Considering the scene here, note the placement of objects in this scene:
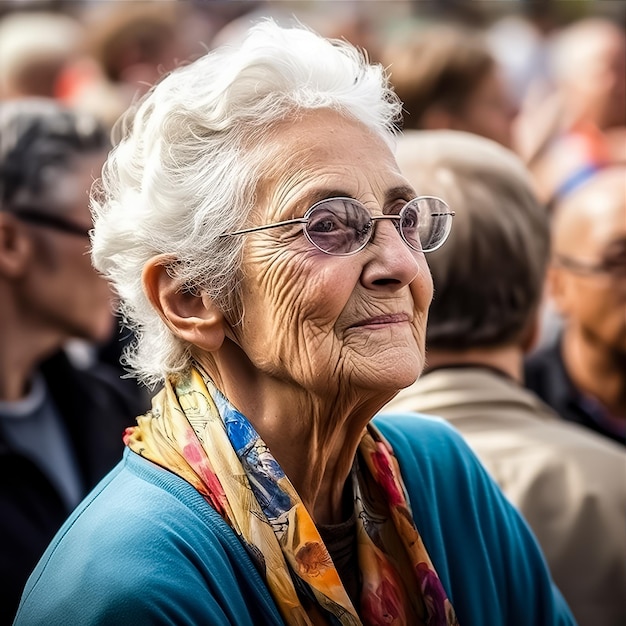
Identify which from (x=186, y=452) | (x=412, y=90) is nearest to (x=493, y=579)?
(x=186, y=452)

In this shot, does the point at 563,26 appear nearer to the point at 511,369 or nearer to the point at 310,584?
the point at 511,369

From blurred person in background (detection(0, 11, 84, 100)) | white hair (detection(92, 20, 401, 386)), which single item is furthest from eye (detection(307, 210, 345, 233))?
blurred person in background (detection(0, 11, 84, 100))

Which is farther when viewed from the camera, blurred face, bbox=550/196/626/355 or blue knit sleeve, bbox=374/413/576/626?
blurred face, bbox=550/196/626/355

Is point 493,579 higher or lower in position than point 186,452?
lower

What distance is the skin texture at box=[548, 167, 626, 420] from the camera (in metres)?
4.14

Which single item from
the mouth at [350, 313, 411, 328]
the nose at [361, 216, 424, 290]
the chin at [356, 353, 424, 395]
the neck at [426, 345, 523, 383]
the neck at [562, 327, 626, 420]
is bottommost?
the neck at [562, 327, 626, 420]

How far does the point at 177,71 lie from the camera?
2.42m

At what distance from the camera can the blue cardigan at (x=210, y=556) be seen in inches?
77.0

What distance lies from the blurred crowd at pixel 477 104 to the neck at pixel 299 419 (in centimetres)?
84

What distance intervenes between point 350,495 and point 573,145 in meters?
5.38

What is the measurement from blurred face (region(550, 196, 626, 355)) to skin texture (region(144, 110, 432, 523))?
6.78ft

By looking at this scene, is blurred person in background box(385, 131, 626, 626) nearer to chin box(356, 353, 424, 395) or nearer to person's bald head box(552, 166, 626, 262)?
chin box(356, 353, 424, 395)

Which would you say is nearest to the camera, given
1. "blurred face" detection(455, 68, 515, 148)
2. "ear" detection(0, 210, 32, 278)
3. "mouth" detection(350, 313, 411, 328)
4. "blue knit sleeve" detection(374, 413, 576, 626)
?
"mouth" detection(350, 313, 411, 328)

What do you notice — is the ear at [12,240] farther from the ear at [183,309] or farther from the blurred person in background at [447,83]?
the blurred person in background at [447,83]
